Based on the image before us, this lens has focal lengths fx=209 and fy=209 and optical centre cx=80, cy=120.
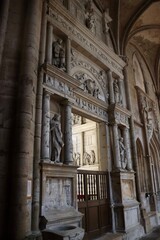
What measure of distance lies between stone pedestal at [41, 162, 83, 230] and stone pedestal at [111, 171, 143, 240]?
2.27 metres

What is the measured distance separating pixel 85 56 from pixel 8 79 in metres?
3.95

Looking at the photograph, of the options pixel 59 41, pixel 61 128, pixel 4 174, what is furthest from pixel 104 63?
pixel 4 174

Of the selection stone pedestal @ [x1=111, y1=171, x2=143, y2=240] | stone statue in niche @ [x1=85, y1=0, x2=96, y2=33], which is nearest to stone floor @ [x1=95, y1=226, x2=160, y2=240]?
stone pedestal @ [x1=111, y1=171, x2=143, y2=240]

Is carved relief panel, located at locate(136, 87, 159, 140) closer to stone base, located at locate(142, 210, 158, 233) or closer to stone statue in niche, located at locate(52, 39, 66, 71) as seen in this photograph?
stone base, located at locate(142, 210, 158, 233)

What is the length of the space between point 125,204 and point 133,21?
27.9ft

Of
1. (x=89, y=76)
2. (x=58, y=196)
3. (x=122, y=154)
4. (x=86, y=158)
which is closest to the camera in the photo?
(x=58, y=196)

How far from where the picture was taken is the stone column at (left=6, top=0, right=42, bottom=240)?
362cm

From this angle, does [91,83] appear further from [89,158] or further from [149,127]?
[149,127]

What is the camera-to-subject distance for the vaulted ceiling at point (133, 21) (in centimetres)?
1003

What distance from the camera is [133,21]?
408 inches

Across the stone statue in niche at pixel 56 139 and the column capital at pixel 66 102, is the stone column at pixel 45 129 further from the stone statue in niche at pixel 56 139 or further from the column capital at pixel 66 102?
the column capital at pixel 66 102

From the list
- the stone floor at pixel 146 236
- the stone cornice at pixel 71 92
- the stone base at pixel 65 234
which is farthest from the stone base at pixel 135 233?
the stone cornice at pixel 71 92

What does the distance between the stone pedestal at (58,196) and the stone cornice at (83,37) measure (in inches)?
171

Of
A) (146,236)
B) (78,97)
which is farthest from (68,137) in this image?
(146,236)
